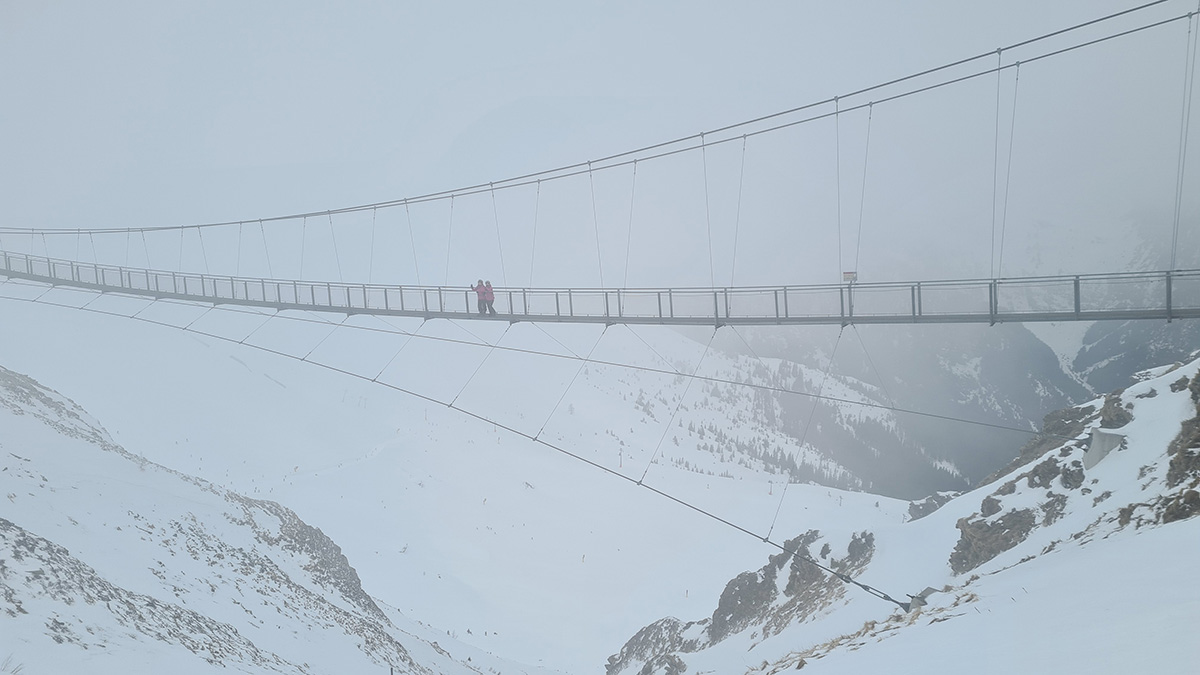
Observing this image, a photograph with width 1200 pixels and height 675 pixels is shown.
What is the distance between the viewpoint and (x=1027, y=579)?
26.2 ft

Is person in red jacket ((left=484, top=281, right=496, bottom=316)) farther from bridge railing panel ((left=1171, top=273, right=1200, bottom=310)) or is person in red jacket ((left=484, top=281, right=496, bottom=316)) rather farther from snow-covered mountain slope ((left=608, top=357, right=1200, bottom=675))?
bridge railing panel ((left=1171, top=273, right=1200, bottom=310))

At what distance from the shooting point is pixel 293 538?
20.3 metres

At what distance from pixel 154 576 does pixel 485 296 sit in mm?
10981

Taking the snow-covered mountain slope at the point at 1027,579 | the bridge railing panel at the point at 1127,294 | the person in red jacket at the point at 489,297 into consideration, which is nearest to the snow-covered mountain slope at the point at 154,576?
the snow-covered mountain slope at the point at 1027,579

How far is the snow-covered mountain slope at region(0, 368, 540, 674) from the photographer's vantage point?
27.4 ft

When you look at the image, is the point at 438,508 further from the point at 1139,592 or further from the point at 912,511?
the point at 1139,592

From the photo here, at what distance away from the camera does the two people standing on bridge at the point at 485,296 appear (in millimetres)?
20702

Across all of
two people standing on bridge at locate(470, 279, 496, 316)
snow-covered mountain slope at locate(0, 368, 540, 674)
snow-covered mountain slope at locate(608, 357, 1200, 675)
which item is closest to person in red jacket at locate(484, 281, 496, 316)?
two people standing on bridge at locate(470, 279, 496, 316)

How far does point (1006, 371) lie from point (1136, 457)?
37.2 metres

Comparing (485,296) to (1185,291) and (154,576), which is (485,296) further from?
(1185,291)

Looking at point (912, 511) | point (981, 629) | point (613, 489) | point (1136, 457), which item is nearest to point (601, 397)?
point (613, 489)

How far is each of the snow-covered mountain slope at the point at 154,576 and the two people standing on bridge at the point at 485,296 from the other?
8119 millimetres

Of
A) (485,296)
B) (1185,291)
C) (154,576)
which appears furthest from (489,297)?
(1185,291)

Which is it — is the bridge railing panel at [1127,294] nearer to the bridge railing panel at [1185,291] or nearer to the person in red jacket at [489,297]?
the bridge railing panel at [1185,291]
